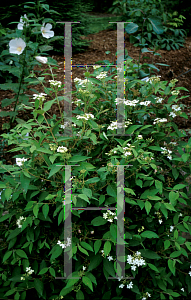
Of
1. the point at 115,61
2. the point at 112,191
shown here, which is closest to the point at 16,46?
the point at 112,191

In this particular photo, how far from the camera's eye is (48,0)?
4449 millimetres

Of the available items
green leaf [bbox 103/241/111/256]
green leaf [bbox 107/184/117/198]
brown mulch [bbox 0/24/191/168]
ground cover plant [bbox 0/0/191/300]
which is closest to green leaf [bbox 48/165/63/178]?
ground cover plant [bbox 0/0/191/300]

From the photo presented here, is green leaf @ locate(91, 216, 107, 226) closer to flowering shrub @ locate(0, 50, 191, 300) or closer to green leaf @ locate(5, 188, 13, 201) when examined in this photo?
flowering shrub @ locate(0, 50, 191, 300)

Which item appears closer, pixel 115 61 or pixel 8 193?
pixel 8 193

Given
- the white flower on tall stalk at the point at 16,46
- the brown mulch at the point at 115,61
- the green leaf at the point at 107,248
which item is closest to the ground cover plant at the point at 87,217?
the green leaf at the point at 107,248

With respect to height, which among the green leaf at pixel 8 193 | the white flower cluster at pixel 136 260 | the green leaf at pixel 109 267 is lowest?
the green leaf at pixel 109 267

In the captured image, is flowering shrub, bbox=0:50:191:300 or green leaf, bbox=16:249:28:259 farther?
green leaf, bbox=16:249:28:259

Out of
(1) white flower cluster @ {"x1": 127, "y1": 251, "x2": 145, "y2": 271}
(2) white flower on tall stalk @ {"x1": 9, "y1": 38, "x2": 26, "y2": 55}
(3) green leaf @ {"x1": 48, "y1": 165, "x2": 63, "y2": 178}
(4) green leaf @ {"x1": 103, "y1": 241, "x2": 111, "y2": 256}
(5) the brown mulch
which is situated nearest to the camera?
(3) green leaf @ {"x1": 48, "y1": 165, "x2": 63, "y2": 178}

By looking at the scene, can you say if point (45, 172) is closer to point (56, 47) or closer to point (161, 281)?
point (161, 281)

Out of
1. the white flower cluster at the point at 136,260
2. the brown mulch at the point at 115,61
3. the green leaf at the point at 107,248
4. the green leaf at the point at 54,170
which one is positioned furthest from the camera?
the brown mulch at the point at 115,61

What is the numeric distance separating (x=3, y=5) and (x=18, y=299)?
4431mm

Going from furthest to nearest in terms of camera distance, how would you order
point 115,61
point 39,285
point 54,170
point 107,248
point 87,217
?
point 115,61 → point 87,217 → point 39,285 → point 107,248 → point 54,170

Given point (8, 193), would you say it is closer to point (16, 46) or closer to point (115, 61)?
point (16, 46)

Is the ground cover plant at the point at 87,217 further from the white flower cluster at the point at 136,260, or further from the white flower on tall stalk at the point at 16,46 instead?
the white flower on tall stalk at the point at 16,46
